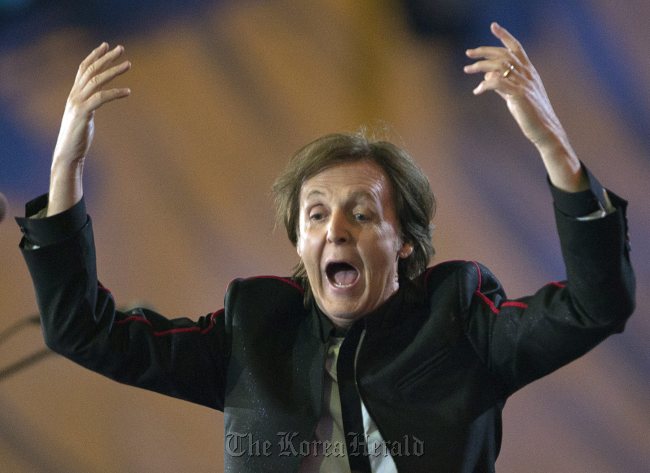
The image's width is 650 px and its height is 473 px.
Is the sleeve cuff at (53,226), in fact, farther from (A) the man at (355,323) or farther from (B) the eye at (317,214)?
(B) the eye at (317,214)

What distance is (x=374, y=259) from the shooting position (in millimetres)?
1727

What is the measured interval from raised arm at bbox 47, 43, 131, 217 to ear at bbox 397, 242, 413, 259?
0.65 meters

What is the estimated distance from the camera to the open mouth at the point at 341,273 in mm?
1727

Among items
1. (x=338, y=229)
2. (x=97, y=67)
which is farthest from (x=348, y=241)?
(x=97, y=67)

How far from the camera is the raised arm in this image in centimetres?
154

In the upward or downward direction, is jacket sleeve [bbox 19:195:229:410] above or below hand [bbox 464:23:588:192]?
below

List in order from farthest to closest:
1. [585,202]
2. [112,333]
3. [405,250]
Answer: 1. [405,250]
2. [112,333]
3. [585,202]

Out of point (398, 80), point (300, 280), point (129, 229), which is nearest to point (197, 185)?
point (129, 229)

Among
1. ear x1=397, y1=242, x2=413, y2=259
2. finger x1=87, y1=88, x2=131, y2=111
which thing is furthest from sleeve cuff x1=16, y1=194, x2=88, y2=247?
ear x1=397, y1=242, x2=413, y2=259

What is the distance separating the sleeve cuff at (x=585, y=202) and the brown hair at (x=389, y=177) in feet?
1.65

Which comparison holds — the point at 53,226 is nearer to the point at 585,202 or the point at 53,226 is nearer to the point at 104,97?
the point at 104,97

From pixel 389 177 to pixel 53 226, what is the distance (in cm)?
68

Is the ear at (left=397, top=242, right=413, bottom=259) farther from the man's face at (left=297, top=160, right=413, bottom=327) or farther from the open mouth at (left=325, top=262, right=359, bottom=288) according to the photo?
the open mouth at (left=325, top=262, right=359, bottom=288)

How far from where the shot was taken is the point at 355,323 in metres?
1.69
